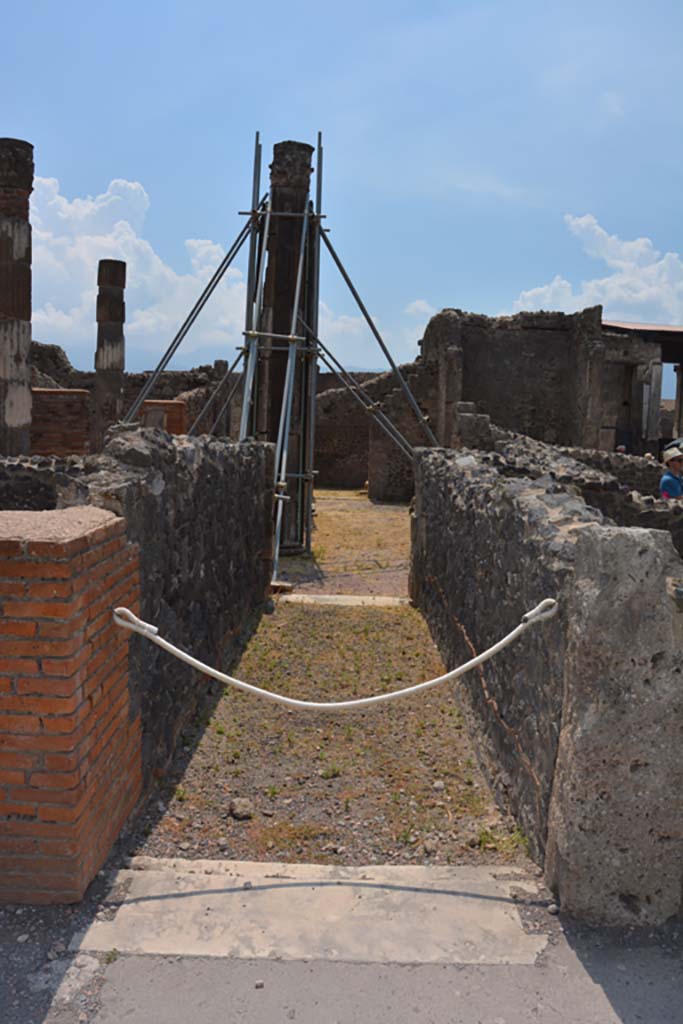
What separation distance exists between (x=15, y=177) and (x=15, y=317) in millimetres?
→ 1940

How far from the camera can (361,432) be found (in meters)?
24.4

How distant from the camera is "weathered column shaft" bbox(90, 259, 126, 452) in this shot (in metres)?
17.5

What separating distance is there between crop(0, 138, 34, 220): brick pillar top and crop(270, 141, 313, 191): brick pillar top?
3470mm

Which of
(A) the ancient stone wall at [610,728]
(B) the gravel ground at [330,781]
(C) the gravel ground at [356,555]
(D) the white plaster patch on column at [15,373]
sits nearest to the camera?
(A) the ancient stone wall at [610,728]

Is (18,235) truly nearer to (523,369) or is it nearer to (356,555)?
(356,555)

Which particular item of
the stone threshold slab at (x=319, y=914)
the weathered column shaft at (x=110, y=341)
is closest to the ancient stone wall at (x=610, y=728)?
the stone threshold slab at (x=319, y=914)

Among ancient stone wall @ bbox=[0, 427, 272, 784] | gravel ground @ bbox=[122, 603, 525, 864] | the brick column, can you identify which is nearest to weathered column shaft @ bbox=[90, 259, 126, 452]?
ancient stone wall @ bbox=[0, 427, 272, 784]

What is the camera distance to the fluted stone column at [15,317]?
11906 mm

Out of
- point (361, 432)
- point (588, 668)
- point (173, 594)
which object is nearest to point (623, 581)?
point (588, 668)

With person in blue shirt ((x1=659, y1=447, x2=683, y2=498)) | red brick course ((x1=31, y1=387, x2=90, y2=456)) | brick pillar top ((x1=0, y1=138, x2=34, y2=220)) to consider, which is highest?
brick pillar top ((x1=0, y1=138, x2=34, y2=220))

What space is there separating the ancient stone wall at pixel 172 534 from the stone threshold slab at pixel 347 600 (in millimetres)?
675

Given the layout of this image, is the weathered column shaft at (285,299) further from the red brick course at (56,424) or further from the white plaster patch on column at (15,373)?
the red brick course at (56,424)

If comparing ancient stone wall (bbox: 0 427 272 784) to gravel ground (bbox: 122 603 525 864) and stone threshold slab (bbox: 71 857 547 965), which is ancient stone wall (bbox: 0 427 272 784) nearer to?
gravel ground (bbox: 122 603 525 864)

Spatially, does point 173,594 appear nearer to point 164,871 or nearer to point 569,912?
point 164,871
